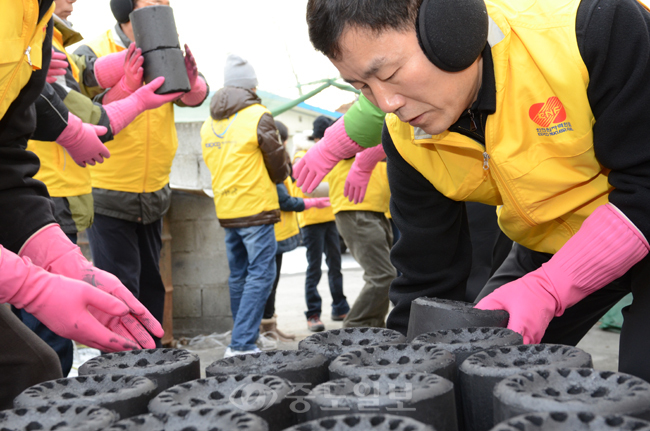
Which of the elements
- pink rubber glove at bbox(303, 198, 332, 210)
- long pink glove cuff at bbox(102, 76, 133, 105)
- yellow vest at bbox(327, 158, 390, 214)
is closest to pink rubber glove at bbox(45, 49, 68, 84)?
long pink glove cuff at bbox(102, 76, 133, 105)

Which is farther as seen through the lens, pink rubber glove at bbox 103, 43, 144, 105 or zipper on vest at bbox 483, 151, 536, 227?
pink rubber glove at bbox 103, 43, 144, 105

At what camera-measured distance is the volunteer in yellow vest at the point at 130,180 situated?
10.1 ft

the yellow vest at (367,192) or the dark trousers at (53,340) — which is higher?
the yellow vest at (367,192)

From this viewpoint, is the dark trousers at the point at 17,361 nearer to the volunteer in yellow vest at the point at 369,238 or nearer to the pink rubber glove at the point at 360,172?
the pink rubber glove at the point at 360,172

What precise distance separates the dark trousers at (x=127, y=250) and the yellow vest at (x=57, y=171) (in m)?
0.41

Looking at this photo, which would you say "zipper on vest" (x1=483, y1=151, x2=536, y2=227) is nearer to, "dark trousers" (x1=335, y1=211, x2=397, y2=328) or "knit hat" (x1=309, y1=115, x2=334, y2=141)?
"dark trousers" (x1=335, y1=211, x2=397, y2=328)

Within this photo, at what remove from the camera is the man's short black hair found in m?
1.20

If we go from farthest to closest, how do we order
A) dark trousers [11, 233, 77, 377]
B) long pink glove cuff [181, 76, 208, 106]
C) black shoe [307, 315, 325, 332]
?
black shoe [307, 315, 325, 332] < long pink glove cuff [181, 76, 208, 106] < dark trousers [11, 233, 77, 377]

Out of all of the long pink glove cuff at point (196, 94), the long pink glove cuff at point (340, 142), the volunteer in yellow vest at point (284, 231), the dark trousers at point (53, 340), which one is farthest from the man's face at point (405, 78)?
the volunteer in yellow vest at point (284, 231)

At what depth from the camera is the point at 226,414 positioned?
33.6 inches

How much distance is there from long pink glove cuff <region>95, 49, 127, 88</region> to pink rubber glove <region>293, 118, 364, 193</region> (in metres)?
1.15

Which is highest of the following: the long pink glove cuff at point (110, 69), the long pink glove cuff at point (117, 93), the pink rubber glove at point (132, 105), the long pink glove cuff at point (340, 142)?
the long pink glove cuff at point (110, 69)

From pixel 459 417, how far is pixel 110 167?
2.54 meters

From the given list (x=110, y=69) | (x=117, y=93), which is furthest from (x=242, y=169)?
(x=110, y=69)
